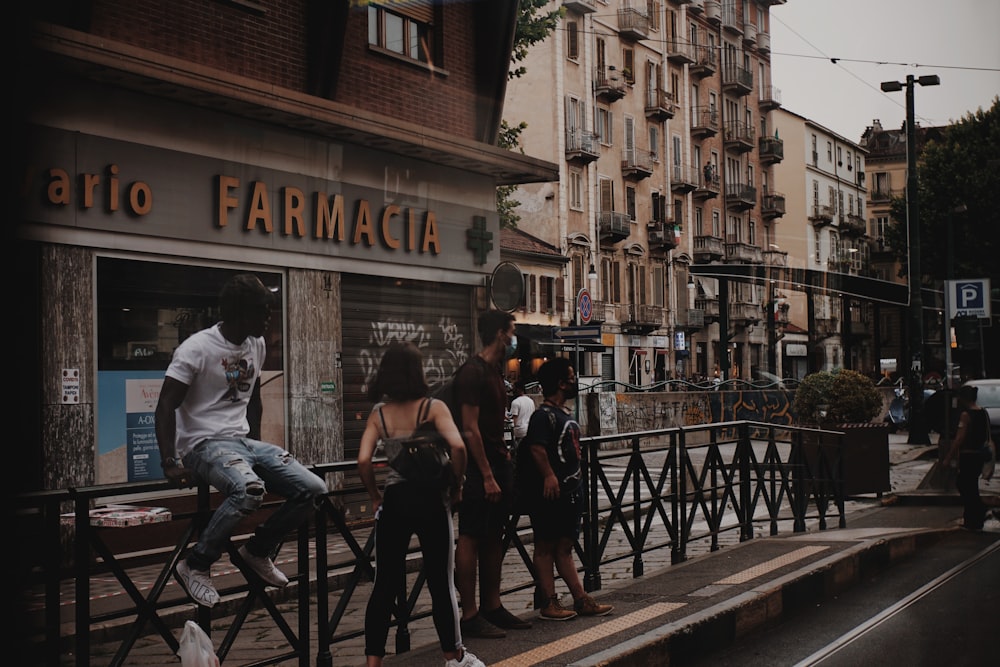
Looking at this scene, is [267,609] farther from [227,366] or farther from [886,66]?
[886,66]

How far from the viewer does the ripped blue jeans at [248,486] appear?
4516 mm

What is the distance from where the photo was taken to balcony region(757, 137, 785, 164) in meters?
9.47

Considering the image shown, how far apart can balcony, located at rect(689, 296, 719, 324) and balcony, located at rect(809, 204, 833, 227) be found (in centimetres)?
128

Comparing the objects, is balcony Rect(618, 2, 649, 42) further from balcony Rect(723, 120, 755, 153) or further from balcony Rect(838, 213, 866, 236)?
balcony Rect(838, 213, 866, 236)

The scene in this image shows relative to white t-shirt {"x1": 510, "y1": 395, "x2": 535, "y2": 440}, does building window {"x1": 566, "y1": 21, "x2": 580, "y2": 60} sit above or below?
above

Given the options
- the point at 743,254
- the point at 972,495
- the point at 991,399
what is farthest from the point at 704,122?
the point at 991,399

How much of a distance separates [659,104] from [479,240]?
2.78 metres

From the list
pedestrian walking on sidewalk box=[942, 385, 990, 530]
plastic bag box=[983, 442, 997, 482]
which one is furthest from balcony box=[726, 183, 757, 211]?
plastic bag box=[983, 442, 997, 482]

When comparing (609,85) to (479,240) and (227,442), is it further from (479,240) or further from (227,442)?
(227,442)

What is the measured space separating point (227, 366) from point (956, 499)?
37.9 ft

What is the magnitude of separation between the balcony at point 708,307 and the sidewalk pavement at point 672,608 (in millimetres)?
1980

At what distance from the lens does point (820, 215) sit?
37.5 ft

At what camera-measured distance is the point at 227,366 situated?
4.62m

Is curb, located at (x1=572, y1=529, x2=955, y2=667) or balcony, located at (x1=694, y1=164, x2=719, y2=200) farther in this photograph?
balcony, located at (x1=694, y1=164, x2=719, y2=200)
